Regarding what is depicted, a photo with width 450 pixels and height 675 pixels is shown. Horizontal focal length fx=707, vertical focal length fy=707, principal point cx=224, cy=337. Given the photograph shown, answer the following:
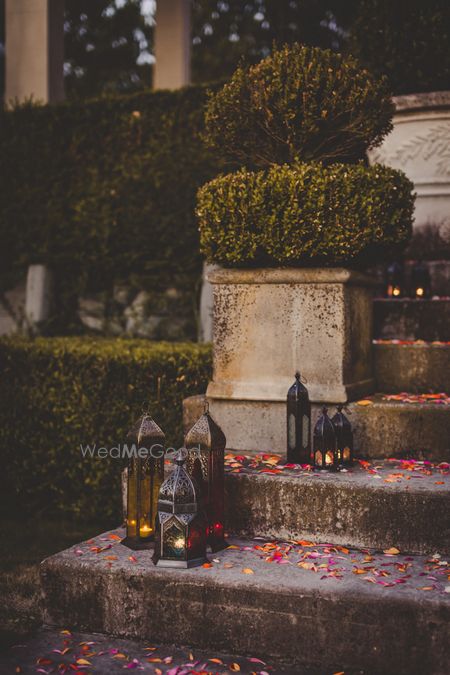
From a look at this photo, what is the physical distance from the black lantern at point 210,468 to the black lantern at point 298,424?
1.79 ft

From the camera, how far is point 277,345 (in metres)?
4.14

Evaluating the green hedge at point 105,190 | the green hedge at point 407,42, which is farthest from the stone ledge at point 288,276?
the green hedge at point 105,190

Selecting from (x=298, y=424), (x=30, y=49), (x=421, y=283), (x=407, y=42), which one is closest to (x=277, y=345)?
(x=298, y=424)

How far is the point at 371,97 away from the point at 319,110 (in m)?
0.33

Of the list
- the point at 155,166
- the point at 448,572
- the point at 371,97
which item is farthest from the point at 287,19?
the point at 448,572

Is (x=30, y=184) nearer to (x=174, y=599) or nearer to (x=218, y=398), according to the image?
(x=218, y=398)

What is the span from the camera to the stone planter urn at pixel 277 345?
404cm

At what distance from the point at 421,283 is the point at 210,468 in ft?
9.00

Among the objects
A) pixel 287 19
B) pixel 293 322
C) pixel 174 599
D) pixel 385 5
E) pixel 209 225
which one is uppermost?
pixel 287 19

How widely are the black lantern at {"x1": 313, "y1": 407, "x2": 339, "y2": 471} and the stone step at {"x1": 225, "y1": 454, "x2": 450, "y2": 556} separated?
76 millimetres

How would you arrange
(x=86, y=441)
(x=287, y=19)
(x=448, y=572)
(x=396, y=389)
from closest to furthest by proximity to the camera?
1. (x=448, y=572)
2. (x=396, y=389)
3. (x=86, y=441)
4. (x=287, y=19)

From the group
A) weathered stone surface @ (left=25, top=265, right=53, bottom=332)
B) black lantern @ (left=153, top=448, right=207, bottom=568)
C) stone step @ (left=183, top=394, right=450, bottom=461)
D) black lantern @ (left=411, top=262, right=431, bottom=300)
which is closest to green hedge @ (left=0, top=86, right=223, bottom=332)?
weathered stone surface @ (left=25, top=265, right=53, bottom=332)

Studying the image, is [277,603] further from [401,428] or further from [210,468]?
[401,428]

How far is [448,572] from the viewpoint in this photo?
3000 millimetres
